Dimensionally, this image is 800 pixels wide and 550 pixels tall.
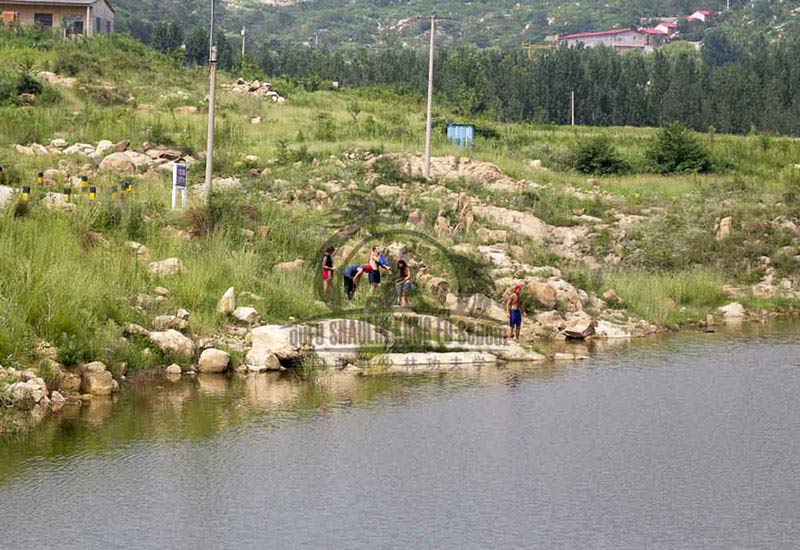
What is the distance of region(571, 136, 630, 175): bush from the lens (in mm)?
41531

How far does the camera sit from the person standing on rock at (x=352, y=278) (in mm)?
22656

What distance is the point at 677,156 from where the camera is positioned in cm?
4275

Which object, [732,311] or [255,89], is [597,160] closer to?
[732,311]

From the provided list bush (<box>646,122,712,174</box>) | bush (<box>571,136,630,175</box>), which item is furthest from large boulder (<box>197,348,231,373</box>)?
bush (<box>646,122,712,174</box>)

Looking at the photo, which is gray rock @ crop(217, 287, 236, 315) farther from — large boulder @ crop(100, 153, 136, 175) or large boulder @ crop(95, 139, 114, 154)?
large boulder @ crop(95, 139, 114, 154)

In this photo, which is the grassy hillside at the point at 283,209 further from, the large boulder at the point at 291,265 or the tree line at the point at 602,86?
the tree line at the point at 602,86

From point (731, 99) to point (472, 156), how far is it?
3958 centimetres

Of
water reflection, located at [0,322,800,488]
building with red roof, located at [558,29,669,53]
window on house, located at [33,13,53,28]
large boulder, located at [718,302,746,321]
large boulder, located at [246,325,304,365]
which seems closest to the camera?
water reflection, located at [0,322,800,488]

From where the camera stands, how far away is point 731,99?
2874 inches

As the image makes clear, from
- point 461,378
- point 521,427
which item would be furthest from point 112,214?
point 521,427

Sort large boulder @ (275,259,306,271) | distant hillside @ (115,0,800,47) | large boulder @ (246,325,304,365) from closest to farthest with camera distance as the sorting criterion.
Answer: large boulder @ (246,325,304,365) < large boulder @ (275,259,306,271) < distant hillside @ (115,0,800,47)

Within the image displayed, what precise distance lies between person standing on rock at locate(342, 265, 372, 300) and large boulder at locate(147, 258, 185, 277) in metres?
3.23

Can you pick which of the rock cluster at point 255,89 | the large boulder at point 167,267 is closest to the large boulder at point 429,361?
the large boulder at point 167,267

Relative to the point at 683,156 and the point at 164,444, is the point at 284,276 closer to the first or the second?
the point at 164,444
